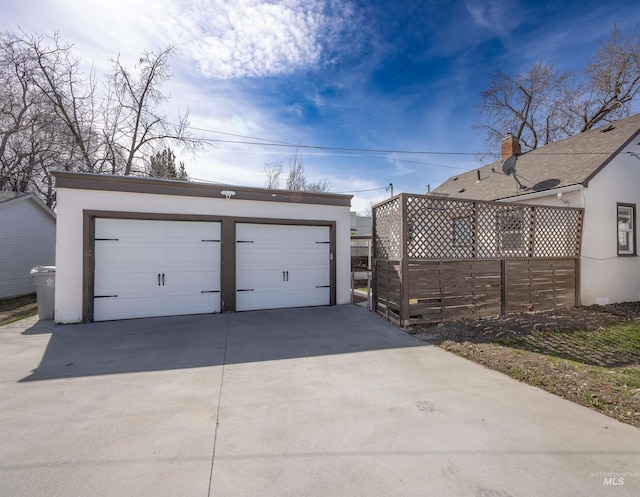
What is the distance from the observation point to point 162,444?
2176 mm

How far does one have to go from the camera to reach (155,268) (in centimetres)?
641

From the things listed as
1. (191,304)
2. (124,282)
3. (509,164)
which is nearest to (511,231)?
(509,164)

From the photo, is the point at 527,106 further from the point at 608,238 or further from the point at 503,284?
the point at 503,284

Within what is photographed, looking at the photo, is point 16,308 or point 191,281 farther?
point 16,308

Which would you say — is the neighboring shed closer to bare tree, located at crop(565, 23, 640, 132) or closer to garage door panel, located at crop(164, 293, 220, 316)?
garage door panel, located at crop(164, 293, 220, 316)

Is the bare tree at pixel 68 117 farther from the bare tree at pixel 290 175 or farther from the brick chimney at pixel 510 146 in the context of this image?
the brick chimney at pixel 510 146

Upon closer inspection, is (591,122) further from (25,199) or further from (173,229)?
(25,199)

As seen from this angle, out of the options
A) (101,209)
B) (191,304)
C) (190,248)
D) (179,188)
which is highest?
(179,188)

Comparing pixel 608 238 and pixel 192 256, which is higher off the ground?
pixel 608 238

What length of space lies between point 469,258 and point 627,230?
6219 millimetres

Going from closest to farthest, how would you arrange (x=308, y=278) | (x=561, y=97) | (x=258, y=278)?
(x=258, y=278)
(x=308, y=278)
(x=561, y=97)

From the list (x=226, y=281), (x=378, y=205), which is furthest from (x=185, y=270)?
(x=378, y=205)

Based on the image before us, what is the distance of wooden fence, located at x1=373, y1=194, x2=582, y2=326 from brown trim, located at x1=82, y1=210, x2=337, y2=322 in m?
1.37

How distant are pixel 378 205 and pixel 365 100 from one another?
5.58 m
